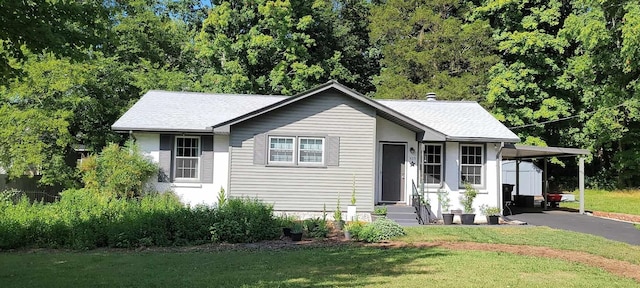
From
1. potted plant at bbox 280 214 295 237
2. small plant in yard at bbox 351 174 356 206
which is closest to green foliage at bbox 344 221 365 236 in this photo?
potted plant at bbox 280 214 295 237

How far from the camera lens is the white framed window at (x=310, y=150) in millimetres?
15750

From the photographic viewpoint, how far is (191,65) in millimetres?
31297

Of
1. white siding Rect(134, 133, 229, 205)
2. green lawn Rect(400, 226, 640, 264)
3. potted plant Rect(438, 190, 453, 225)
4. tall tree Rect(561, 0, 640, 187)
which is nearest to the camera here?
green lawn Rect(400, 226, 640, 264)

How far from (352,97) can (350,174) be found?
2383 mm

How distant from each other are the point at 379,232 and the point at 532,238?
380 cm

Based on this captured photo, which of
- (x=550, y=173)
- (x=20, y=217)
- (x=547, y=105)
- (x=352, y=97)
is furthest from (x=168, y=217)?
(x=550, y=173)

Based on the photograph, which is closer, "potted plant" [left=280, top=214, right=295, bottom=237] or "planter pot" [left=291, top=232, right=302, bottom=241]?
"planter pot" [left=291, top=232, right=302, bottom=241]

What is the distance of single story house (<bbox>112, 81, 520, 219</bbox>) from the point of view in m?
15.6

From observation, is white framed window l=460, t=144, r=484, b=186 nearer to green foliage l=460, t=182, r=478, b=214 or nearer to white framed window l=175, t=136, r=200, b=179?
green foliage l=460, t=182, r=478, b=214

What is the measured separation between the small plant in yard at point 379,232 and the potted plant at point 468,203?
400 cm

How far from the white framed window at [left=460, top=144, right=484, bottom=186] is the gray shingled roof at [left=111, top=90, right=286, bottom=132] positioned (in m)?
7.46

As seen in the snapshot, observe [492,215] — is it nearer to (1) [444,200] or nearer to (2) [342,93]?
(1) [444,200]

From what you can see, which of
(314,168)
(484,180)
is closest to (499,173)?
(484,180)

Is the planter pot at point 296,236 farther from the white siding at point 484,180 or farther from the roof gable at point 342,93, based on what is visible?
the white siding at point 484,180
